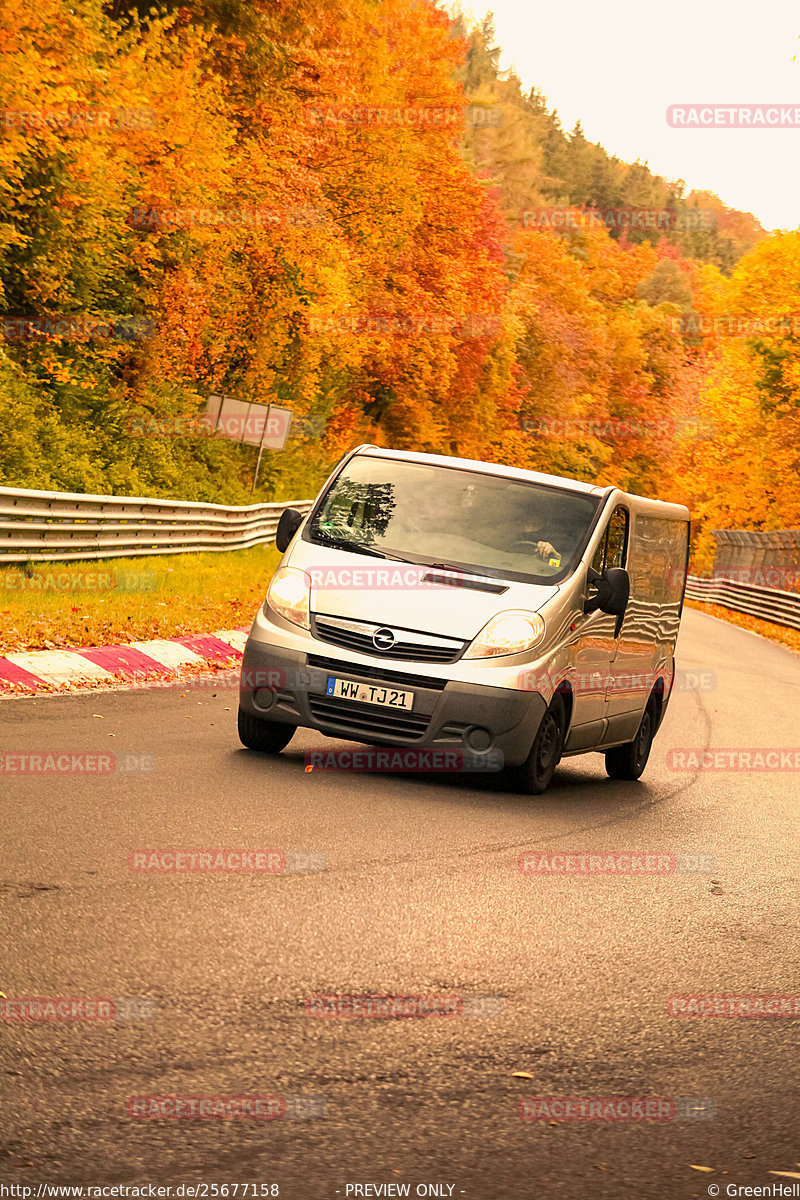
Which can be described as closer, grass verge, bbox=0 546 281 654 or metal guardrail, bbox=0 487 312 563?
grass verge, bbox=0 546 281 654

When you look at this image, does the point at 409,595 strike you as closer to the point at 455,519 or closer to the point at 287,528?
the point at 455,519

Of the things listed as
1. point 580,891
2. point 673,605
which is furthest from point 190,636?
point 580,891

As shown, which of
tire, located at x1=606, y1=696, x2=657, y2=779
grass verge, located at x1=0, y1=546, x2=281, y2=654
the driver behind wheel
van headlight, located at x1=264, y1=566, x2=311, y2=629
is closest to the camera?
van headlight, located at x1=264, y1=566, x2=311, y2=629

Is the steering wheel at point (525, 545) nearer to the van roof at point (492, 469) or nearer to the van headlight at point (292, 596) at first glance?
the van roof at point (492, 469)

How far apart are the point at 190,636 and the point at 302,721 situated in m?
7.65

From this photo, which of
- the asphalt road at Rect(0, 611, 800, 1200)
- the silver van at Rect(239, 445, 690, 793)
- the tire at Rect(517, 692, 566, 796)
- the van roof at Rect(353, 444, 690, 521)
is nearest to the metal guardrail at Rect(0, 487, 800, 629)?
the van roof at Rect(353, 444, 690, 521)

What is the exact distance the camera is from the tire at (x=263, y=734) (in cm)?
1055

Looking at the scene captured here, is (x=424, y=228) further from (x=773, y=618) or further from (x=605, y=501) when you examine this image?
(x=605, y=501)

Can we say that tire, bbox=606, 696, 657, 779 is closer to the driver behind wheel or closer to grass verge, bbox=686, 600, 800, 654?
the driver behind wheel

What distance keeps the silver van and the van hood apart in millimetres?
12

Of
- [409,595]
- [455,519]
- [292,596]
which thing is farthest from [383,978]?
[455,519]

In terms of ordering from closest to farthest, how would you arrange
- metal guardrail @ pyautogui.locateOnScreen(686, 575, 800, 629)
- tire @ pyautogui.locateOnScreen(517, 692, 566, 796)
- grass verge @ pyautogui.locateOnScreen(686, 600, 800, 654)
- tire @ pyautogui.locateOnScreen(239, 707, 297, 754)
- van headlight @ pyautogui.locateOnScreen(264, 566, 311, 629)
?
tire @ pyautogui.locateOnScreen(517, 692, 566, 796) < van headlight @ pyautogui.locateOnScreen(264, 566, 311, 629) < tire @ pyautogui.locateOnScreen(239, 707, 297, 754) < grass verge @ pyautogui.locateOnScreen(686, 600, 800, 654) < metal guardrail @ pyautogui.locateOnScreen(686, 575, 800, 629)

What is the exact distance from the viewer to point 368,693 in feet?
32.4

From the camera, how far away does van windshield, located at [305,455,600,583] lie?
10.7 m
